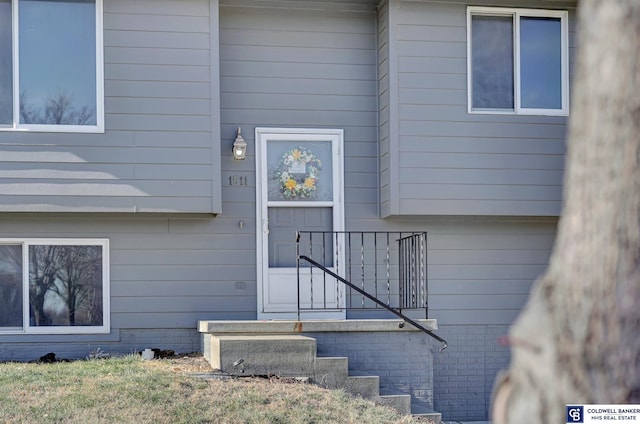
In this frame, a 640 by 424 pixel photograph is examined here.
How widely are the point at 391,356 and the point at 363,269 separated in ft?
5.06

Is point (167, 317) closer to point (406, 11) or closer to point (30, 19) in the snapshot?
point (30, 19)

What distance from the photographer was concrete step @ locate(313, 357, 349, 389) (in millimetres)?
7625

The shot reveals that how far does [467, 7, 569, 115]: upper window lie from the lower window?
457 centimetres

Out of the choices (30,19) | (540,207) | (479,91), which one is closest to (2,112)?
(30,19)

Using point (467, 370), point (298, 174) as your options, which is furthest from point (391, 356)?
point (298, 174)

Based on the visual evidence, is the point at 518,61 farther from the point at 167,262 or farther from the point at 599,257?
the point at 599,257

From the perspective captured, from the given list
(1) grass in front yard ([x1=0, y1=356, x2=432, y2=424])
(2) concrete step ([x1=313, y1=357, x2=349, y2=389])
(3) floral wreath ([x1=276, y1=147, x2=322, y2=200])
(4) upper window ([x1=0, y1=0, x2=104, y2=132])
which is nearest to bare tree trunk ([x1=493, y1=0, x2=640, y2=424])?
(1) grass in front yard ([x1=0, y1=356, x2=432, y2=424])

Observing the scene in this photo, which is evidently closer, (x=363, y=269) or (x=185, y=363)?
(x=185, y=363)

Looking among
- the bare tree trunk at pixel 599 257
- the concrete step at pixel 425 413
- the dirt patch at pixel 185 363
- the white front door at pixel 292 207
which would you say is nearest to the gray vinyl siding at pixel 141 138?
the white front door at pixel 292 207

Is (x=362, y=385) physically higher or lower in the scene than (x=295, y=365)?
lower

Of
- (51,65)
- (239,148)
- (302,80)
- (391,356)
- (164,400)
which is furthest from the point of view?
(302,80)

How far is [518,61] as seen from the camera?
955 centimetres

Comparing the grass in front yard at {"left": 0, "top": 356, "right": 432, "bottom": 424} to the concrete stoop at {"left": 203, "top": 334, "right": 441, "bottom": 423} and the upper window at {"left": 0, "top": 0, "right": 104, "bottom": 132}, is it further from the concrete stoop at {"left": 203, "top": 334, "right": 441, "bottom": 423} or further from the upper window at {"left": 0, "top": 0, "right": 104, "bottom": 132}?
the upper window at {"left": 0, "top": 0, "right": 104, "bottom": 132}

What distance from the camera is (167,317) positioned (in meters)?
9.20
